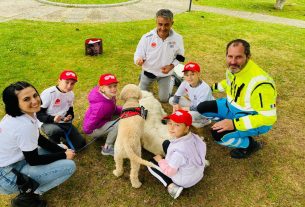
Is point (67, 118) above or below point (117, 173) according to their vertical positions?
above

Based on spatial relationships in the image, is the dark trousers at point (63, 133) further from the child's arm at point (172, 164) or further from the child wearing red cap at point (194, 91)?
the child wearing red cap at point (194, 91)

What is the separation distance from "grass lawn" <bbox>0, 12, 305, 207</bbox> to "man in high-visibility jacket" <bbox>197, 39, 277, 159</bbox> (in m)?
0.39

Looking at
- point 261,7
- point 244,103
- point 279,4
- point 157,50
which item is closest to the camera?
point 244,103

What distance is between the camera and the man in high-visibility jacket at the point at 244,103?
450cm

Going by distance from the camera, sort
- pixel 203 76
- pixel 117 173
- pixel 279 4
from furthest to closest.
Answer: pixel 279 4 → pixel 203 76 → pixel 117 173

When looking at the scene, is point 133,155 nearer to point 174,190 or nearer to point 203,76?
point 174,190

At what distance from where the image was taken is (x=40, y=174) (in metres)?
3.90

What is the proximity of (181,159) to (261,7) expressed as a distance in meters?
16.9

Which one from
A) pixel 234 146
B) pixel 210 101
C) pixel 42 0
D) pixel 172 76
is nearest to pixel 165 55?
pixel 172 76

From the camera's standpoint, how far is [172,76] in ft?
23.9

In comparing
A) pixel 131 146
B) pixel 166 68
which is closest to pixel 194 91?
pixel 166 68

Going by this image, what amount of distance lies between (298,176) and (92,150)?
3754 mm

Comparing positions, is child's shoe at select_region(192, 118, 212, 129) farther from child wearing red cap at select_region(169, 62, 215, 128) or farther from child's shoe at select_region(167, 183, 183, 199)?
child's shoe at select_region(167, 183, 183, 199)

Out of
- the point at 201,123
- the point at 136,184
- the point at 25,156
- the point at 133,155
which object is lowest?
the point at 136,184
